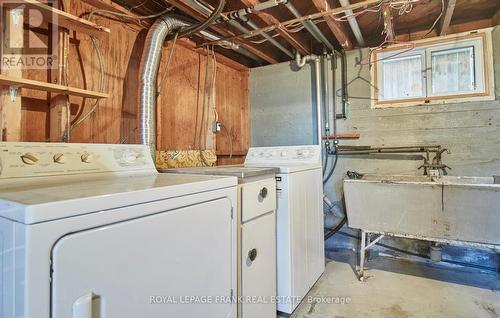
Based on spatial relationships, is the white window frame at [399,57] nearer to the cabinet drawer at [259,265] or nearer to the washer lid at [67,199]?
the cabinet drawer at [259,265]

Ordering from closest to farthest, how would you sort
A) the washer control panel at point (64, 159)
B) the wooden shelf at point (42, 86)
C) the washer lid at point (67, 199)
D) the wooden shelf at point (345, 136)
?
the washer lid at point (67, 199) < the washer control panel at point (64, 159) < the wooden shelf at point (42, 86) < the wooden shelf at point (345, 136)

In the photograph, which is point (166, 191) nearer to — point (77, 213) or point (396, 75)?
point (77, 213)

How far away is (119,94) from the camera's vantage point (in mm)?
1863

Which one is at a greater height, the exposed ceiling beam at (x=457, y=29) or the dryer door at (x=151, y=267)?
the exposed ceiling beam at (x=457, y=29)

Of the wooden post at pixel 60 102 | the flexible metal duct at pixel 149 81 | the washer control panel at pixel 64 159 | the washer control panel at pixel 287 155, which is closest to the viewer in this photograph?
the washer control panel at pixel 64 159

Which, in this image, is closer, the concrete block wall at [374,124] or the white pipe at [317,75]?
the concrete block wall at [374,124]

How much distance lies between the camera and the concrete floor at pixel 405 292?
1.81 m

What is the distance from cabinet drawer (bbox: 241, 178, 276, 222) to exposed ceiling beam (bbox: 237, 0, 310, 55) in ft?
3.88

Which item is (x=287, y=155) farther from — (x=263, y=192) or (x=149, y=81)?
(x=149, y=81)

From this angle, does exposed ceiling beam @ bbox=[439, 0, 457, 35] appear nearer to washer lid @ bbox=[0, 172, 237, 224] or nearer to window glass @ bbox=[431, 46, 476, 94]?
window glass @ bbox=[431, 46, 476, 94]

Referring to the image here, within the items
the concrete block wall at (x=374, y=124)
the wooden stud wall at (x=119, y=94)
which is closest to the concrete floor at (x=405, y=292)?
the concrete block wall at (x=374, y=124)

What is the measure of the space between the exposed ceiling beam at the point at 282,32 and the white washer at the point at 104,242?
1295mm

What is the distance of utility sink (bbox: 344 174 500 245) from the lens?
1.90 meters

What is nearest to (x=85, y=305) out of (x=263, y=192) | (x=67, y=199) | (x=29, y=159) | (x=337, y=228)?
(x=67, y=199)
